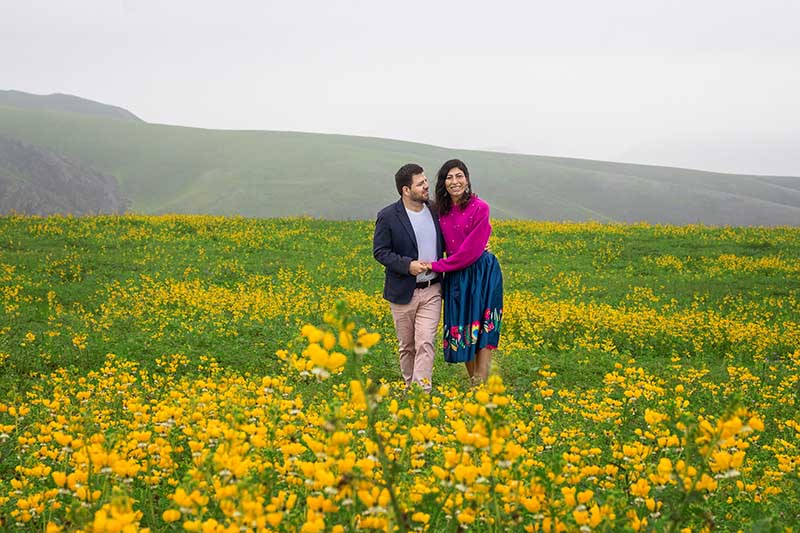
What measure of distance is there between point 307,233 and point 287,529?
71.7 ft

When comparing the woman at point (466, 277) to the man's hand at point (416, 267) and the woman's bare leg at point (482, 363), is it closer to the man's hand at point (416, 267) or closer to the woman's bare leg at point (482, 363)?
the woman's bare leg at point (482, 363)

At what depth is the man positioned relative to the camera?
7.00 m

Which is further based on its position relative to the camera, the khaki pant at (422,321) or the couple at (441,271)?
the khaki pant at (422,321)

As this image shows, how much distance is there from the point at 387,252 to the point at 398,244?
177 mm

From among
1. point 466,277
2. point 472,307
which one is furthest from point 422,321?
point 466,277

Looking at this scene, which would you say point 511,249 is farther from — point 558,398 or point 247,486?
point 247,486

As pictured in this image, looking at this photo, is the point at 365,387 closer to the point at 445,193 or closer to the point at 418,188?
the point at 418,188

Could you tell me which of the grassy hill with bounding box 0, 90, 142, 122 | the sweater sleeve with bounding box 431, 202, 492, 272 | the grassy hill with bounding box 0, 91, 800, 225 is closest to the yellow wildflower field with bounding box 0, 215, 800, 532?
the sweater sleeve with bounding box 431, 202, 492, 272

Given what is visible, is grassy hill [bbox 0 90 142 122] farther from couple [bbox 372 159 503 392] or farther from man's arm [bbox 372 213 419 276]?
couple [bbox 372 159 503 392]

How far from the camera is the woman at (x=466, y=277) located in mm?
6879

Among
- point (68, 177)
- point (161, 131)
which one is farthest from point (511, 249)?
point (161, 131)

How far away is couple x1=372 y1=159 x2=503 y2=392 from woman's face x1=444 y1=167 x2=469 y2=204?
0.04 ft

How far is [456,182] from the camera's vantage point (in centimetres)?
680

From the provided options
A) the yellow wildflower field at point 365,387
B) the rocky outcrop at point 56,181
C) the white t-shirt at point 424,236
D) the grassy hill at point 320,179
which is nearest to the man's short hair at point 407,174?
the white t-shirt at point 424,236
